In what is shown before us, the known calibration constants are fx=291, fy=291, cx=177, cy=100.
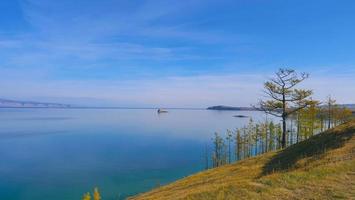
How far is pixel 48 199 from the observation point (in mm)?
47938

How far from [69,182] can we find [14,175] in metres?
13.1

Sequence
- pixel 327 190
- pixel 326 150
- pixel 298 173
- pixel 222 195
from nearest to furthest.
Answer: pixel 327 190, pixel 222 195, pixel 298 173, pixel 326 150

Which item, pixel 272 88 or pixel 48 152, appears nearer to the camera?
pixel 272 88

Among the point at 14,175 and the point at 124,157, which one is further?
the point at 124,157

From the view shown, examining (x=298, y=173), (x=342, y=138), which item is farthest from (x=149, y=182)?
(x=298, y=173)

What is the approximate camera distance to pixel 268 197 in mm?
12711

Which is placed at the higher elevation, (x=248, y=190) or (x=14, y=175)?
(x=248, y=190)

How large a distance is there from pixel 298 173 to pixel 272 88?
2472 centimetres

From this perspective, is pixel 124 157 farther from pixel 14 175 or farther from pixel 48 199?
pixel 48 199

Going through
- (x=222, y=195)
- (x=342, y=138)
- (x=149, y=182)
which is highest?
(x=342, y=138)

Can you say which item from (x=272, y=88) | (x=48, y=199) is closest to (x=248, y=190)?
(x=272, y=88)

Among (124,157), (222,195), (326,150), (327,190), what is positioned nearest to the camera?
(327,190)

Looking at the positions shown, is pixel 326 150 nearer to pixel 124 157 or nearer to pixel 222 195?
pixel 222 195

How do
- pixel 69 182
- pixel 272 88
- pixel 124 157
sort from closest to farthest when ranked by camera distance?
pixel 272 88 → pixel 69 182 → pixel 124 157
